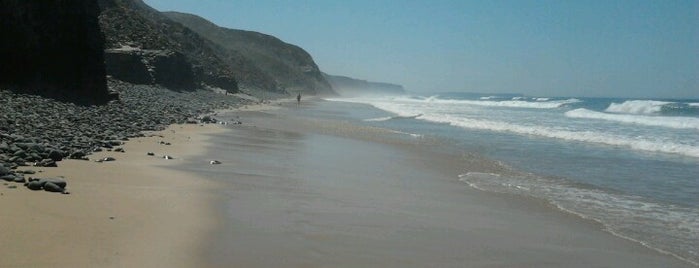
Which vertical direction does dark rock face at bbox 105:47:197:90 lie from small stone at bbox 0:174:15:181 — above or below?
above

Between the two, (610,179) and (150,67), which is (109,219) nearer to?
(610,179)

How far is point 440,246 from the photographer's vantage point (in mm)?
5375

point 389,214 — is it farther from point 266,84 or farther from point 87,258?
point 266,84

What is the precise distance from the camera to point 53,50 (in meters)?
18.2

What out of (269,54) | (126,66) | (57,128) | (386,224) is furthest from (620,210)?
(269,54)

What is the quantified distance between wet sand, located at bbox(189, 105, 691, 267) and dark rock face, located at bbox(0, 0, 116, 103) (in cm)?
929

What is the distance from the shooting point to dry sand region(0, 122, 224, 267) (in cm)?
418

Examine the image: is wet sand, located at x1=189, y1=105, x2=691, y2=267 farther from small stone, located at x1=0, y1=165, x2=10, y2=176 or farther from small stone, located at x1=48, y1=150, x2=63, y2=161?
small stone, located at x1=0, y1=165, x2=10, y2=176

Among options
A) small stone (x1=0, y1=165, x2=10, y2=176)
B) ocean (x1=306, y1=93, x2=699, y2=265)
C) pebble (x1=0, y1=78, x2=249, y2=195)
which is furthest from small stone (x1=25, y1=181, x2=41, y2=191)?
ocean (x1=306, y1=93, x2=699, y2=265)

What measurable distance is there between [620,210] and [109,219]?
617 centimetres

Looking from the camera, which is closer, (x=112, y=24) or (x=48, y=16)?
(x=48, y=16)

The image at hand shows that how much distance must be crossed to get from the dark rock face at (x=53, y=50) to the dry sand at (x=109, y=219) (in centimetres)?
1020

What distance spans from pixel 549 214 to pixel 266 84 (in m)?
82.5

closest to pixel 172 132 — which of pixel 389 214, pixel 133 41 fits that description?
pixel 389 214
